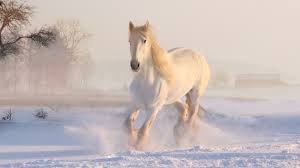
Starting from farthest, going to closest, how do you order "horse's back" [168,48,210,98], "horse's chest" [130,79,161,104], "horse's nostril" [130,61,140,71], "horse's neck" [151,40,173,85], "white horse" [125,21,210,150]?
"horse's back" [168,48,210,98]
"horse's neck" [151,40,173,85]
"horse's chest" [130,79,161,104]
"white horse" [125,21,210,150]
"horse's nostril" [130,61,140,71]

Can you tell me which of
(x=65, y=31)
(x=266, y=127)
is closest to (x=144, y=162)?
(x=266, y=127)

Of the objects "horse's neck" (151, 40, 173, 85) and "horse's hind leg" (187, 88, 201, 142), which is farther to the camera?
"horse's hind leg" (187, 88, 201, 142)

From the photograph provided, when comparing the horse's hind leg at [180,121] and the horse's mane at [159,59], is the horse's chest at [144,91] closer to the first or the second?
the horse's mane at [159,59]

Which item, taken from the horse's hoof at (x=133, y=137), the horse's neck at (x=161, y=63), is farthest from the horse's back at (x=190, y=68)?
the horse's hoof at (x=133, y=137)

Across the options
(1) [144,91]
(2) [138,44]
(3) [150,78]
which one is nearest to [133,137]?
(1) [144,91]

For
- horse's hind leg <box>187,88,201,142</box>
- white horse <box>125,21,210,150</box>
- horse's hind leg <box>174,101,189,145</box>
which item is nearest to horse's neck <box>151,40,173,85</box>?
white horse <box>125,21,210,150</box>

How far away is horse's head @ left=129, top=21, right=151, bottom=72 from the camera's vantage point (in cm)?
760

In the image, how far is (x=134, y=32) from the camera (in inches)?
309

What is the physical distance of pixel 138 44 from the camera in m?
7.76

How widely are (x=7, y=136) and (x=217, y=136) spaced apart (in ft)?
18.5

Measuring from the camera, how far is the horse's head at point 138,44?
7598 mm

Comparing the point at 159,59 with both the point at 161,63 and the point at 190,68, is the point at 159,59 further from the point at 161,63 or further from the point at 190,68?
the point at 190,68

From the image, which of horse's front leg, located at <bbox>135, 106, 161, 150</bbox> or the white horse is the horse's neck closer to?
the white horse

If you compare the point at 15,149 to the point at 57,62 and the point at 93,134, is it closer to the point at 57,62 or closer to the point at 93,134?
the point at 93,134
